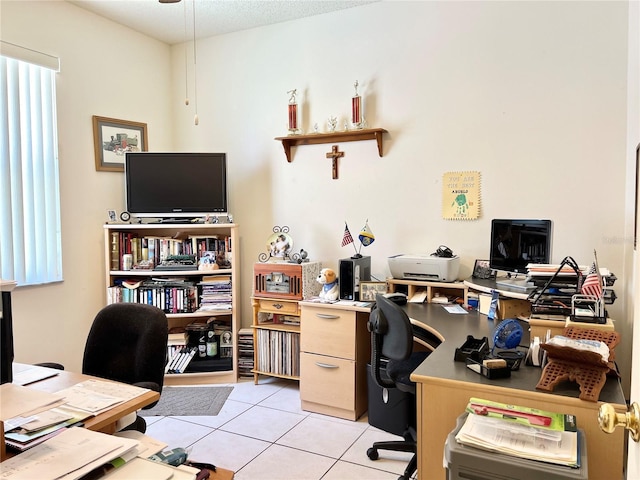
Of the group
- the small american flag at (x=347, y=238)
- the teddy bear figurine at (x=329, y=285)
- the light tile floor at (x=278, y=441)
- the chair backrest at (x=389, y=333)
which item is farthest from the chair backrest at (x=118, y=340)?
the small american flag at (x=347, y=238)

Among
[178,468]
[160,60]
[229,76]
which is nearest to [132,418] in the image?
[178,468]

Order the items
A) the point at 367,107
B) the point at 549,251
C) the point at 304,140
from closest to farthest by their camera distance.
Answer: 1. the point at 549,251
2. the point at 367,107
3. the point at 304,140

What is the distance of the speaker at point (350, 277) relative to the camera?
10.5 feet

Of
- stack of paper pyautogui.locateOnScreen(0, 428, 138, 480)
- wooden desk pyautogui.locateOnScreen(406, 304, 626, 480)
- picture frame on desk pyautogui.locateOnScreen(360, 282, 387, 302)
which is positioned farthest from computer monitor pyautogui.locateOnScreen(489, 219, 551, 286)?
stack of paper pyautogui.locateOnScreen(0, 428, 138, 480)

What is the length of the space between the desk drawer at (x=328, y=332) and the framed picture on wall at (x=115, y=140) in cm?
200

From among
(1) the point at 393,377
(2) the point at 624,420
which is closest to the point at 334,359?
(1) the point at 393,377

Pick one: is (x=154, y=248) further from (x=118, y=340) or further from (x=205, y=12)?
(x=205, y=12)

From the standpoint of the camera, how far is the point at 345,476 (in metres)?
2.39

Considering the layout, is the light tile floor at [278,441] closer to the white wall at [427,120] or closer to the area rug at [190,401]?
the area rug at [190,401]

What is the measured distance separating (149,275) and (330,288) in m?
1.50

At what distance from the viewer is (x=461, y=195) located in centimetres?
320

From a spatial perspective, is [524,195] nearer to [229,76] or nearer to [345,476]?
[345,476]

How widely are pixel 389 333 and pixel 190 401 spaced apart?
1785 millimetres

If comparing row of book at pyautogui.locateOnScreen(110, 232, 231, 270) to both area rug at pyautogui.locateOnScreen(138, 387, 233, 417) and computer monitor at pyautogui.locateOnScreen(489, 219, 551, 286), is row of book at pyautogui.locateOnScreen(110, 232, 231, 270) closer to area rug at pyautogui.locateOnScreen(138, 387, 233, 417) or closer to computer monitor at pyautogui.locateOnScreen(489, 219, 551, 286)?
area rug at pyautogui.locateOnScreen(138, 387, 233, 417)
